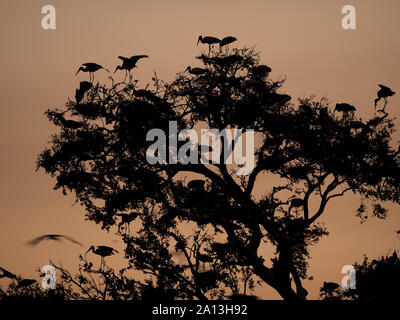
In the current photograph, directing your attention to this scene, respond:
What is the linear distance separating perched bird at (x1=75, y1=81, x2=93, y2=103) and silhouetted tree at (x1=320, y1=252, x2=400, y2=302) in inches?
435

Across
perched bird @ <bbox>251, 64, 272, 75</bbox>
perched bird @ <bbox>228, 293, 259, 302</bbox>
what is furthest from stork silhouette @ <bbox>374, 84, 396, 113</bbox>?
perched bird @ <bbox>228, 293, 259, 302</bbox>

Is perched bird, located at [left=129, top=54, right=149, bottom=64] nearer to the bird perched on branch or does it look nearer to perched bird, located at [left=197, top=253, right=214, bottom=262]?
the bird perched on branch

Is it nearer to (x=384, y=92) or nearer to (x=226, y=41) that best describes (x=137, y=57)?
(x=226, y=41)

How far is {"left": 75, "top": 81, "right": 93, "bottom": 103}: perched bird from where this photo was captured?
880 inches

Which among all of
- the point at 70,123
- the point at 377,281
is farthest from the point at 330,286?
the point at 70,123

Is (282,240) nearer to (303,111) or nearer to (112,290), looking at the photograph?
(303,111)

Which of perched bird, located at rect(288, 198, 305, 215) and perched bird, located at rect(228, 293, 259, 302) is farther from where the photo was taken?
perched bird, located at rect(288, 198, 305, 215)

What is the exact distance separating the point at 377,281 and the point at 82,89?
1143cm

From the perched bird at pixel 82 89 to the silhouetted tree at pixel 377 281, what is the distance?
Result: 1104 centimetres

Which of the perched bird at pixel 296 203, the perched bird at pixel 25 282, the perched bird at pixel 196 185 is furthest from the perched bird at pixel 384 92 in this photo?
the perched bird at pixel 25 282

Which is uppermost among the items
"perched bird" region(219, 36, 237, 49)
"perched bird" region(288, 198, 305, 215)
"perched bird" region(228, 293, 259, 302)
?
"perched bird" region(219, 36, 237, 49)

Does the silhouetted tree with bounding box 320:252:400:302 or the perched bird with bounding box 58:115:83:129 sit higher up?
the perched bird with bounding box 58:115:83:129

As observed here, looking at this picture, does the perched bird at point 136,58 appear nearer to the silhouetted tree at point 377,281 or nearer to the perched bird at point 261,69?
the perched bird at point 261,69

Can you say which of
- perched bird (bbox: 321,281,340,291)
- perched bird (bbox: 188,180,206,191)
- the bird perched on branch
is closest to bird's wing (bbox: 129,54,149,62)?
the bird perched on branch
